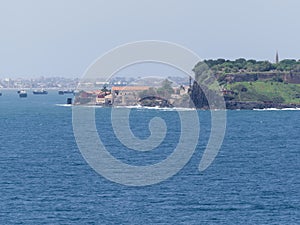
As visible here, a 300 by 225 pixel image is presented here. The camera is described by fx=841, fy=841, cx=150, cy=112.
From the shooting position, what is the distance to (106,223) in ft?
168

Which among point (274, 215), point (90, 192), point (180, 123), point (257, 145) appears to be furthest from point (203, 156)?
point (180, 123)

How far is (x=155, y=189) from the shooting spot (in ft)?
207

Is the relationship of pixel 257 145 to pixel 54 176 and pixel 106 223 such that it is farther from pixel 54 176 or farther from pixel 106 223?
pixel 106 223

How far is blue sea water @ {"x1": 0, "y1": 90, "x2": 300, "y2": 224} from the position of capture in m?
53.4

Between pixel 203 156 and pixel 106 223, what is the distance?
36.5 meters

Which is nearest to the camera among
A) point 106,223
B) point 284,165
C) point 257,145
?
point 106,223

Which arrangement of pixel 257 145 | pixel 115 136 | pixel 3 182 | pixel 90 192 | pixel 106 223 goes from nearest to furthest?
1. pixel 106 223
2. pixel 90 192
3. pixel 3 182
4. pixel 257 145
5. pixel 115 136

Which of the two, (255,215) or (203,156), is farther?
(203,156)

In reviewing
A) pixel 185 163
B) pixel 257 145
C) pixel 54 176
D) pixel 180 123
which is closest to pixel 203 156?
pixel 185 163

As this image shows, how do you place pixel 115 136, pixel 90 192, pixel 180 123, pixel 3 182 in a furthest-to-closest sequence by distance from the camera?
pixel 180 123, pixel 115 136, pixel 3 182, pixel 90 192

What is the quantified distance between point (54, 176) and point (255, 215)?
2134cm

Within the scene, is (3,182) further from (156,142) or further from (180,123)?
(180,123)

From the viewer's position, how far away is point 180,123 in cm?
14550

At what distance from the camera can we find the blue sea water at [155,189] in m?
53.4
